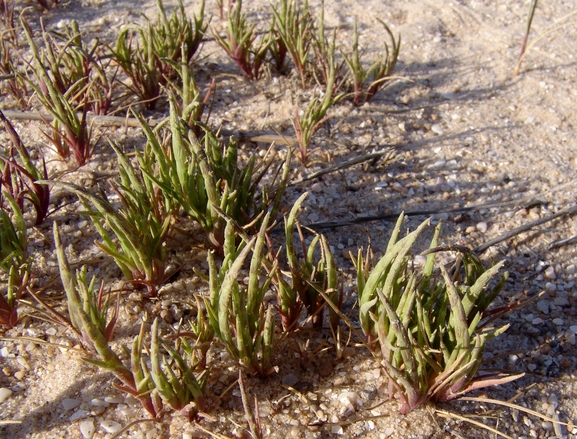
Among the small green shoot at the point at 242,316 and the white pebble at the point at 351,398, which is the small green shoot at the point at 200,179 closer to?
the small green shoot at the point at 242,316

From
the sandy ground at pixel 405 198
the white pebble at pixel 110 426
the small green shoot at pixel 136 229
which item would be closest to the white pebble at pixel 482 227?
the sandy ground at pixel 405 198

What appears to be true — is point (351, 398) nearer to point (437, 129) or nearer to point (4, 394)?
point (4, 394)

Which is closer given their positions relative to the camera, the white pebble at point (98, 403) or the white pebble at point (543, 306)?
the white pebble at point (98, 403)

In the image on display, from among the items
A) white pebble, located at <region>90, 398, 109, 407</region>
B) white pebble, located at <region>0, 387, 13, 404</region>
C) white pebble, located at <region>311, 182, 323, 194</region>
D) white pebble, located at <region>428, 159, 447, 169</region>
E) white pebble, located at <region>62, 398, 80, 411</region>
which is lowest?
white pebble, located at <region>62, 398, 80, 411</region>

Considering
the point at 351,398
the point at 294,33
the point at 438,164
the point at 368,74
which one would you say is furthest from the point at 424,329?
the point at 294,33

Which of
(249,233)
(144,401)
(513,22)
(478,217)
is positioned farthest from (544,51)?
(144,401)

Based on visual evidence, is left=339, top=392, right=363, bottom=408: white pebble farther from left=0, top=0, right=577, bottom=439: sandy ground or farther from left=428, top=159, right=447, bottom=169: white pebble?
left=428, top=159, right=447, bottom=169: white pebble

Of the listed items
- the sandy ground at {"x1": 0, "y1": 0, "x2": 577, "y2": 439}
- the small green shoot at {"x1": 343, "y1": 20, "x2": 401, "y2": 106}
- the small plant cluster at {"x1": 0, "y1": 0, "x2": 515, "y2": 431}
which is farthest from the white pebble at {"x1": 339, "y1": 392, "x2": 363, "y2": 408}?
the small green shoot at {"x1": 343, "y1": 20, "x2": 401, "y2": 106}
